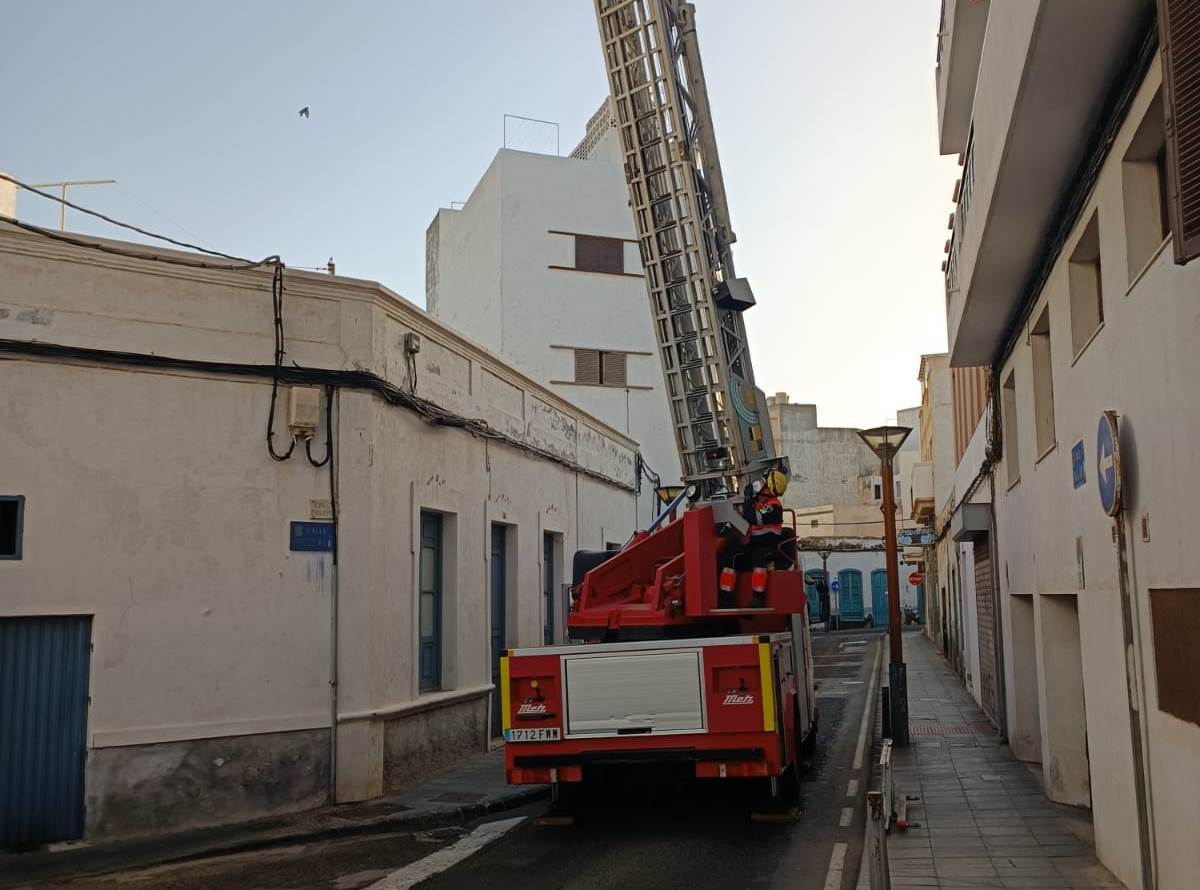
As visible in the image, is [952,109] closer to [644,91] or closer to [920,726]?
[644,91]

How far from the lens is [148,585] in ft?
34.5

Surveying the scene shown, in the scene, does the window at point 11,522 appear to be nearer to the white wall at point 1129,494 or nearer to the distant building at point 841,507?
the white wall at point 1129,494

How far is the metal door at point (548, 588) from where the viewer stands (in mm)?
18375

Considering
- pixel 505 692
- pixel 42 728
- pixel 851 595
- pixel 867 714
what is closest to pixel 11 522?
pixel 42 728

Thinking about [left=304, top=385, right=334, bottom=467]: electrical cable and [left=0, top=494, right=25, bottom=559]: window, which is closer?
[left=0, top=494, right=25, bottom=559]: window

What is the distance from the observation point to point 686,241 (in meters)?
13.0

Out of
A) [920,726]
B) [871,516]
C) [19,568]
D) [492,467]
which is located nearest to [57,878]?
[19,568]

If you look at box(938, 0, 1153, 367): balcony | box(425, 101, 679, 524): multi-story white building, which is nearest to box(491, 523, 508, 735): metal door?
box(938, 0, 1153, 367): balcony

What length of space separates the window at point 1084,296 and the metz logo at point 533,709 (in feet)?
16.8

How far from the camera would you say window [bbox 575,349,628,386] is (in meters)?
32.2

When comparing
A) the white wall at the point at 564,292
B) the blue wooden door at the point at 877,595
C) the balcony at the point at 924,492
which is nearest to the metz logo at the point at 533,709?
the white wall at the point at 564,292

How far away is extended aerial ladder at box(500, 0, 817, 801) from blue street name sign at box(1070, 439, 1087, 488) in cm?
279

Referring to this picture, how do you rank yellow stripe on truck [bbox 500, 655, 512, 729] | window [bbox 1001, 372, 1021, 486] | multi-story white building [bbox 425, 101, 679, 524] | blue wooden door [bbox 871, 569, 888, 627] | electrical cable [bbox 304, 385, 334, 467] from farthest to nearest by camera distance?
blue wooden door [bbox 871, 569, 888, 627] → multi-story white building [bbox 425, 101, 679, 524] → window [bbox 1001, 372, 1021, 486] → electrical cable [bbox 304, 385, 334, 467] → yellow stripe on truck [bbox 500, 655, 512, 729]

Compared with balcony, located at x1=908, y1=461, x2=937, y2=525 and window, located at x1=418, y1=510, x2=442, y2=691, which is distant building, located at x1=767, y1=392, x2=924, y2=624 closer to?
balcony, located at x1=908, y1=461, x2=937, y2=525
